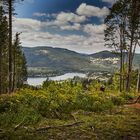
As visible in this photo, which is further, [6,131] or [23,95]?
[23,95]

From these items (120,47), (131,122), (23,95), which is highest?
(120,47)

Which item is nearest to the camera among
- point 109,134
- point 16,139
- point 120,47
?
point 16,139

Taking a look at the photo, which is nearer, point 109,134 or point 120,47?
point 109,134

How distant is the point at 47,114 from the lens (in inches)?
531

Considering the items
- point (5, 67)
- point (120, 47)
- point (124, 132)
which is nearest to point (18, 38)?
point (5, 67)

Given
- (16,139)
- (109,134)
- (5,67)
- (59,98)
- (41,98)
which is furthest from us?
(5,67)

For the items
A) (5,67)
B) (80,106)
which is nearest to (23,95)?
(80,106)

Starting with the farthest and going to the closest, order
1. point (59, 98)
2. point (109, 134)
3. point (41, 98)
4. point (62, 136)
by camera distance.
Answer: point (59, 98) < point (41, 98) < point (109, 134) < point (62, 136)

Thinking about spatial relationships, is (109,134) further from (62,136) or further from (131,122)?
(131,122)

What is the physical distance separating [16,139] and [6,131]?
72cm

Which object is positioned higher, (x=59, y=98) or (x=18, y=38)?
(x=18, y=38)

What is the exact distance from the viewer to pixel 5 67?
215 feet

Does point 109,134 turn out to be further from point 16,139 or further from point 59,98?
point 59,98

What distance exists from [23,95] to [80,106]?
3268 millimetres
